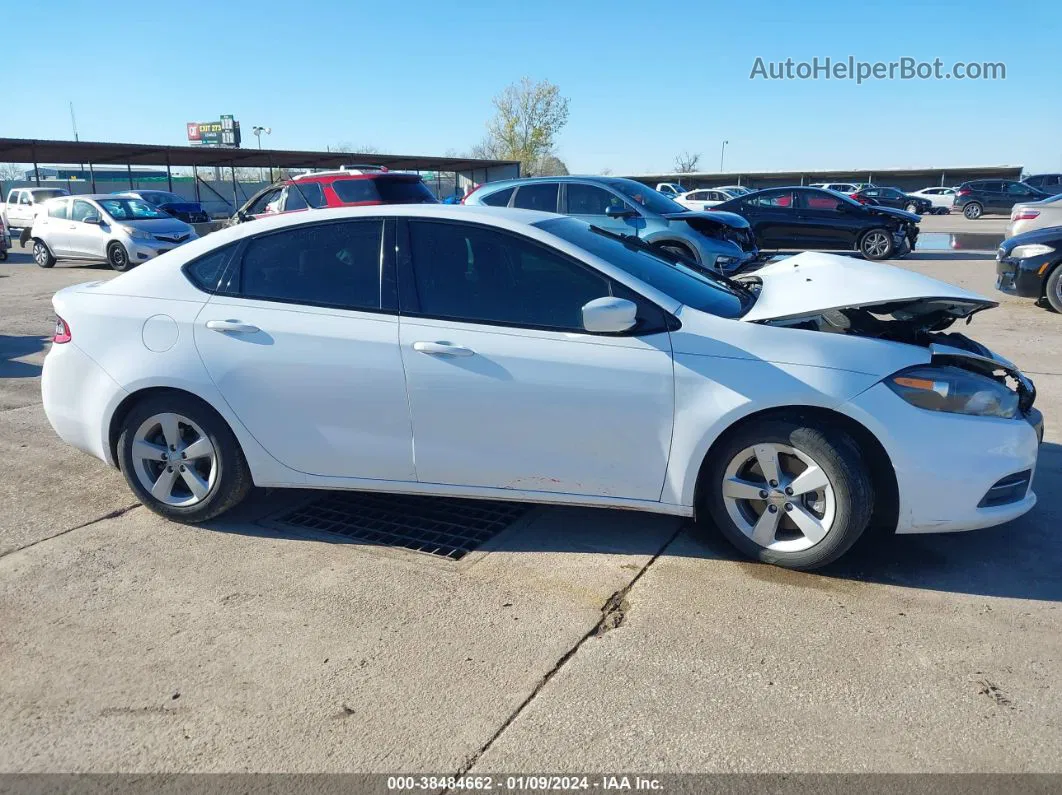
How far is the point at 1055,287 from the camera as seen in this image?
9953 millimetres

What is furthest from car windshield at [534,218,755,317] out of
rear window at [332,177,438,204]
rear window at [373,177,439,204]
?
rear window at [373,177,439,204]

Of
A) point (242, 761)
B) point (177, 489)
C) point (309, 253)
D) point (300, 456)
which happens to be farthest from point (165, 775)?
point (309, 253)

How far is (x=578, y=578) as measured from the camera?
367cm

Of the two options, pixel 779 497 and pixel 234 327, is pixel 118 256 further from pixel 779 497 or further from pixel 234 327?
pixel 779 497

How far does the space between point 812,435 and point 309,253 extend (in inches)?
101

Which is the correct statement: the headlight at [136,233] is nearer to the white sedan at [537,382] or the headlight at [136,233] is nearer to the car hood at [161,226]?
the car hood at [161,226]

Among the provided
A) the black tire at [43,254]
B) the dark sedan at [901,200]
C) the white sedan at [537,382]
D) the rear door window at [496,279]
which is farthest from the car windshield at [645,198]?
the dark sedan at [901,200]

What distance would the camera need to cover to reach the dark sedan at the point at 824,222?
55.6ft

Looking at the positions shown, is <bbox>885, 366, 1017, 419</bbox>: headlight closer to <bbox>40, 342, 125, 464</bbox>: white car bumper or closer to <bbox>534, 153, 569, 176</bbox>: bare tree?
<bbox>40, 342, 125, 464</bbox>: white car bumper

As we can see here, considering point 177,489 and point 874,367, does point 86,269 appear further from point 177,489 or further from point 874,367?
point 874,367

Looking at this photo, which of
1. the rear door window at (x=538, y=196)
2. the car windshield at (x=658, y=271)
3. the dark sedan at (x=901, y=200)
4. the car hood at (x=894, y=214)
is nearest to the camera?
the car windshield at (x=658, y=271)

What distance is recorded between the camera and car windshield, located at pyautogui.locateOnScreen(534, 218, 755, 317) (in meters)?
3.89

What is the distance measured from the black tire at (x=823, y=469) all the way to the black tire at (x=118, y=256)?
16666mm

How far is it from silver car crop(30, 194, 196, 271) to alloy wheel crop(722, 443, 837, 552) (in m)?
16.2
